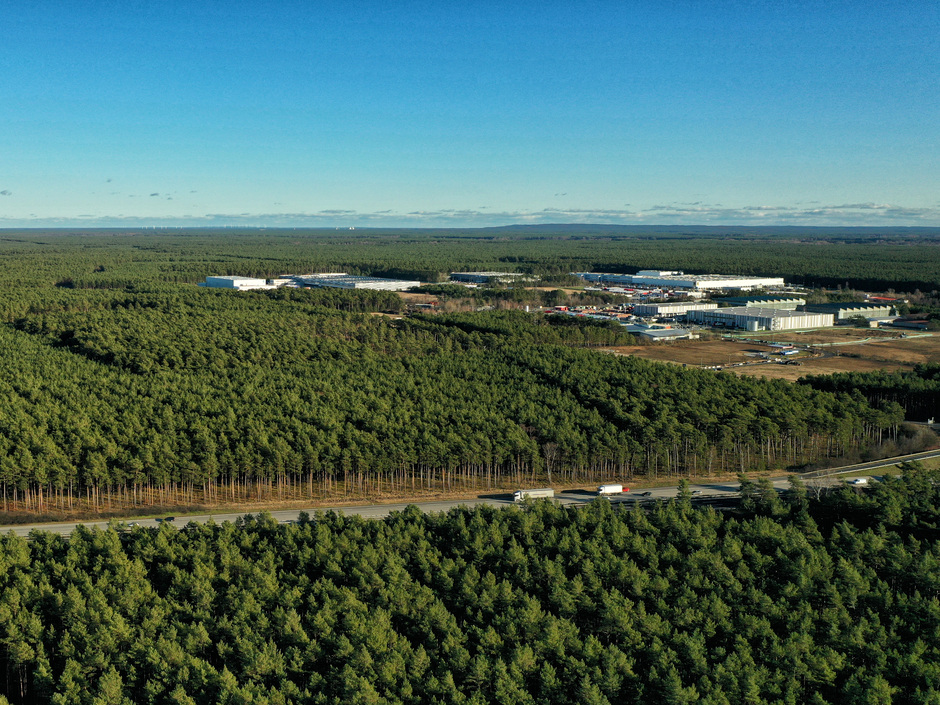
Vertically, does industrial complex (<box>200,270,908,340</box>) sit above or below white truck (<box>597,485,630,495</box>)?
above

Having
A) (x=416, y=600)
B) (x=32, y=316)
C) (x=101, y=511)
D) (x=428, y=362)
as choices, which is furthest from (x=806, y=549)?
(x=32, y=316)

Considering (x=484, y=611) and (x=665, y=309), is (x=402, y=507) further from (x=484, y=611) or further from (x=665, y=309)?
(x=665, y=309)

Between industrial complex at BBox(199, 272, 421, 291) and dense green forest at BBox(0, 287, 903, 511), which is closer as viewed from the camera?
dense green forest at BBox(0, 287, 903, 511)

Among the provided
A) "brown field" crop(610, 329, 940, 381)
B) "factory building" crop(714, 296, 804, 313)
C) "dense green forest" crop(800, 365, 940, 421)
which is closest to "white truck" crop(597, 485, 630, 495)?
"dense green forest" crop(800, 365, 940, 421)

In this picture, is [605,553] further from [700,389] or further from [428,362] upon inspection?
[428,362]

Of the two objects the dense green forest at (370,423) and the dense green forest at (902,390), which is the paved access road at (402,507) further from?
the dense green forest at (902,390)

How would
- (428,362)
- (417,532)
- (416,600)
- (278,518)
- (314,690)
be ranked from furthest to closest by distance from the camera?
(428,362) → (278,518) → (417,532) → (416,600) → (314,690)

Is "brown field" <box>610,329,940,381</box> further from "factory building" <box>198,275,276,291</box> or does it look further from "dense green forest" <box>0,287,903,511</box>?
"factory building" <box>198,275,276,291</box>
